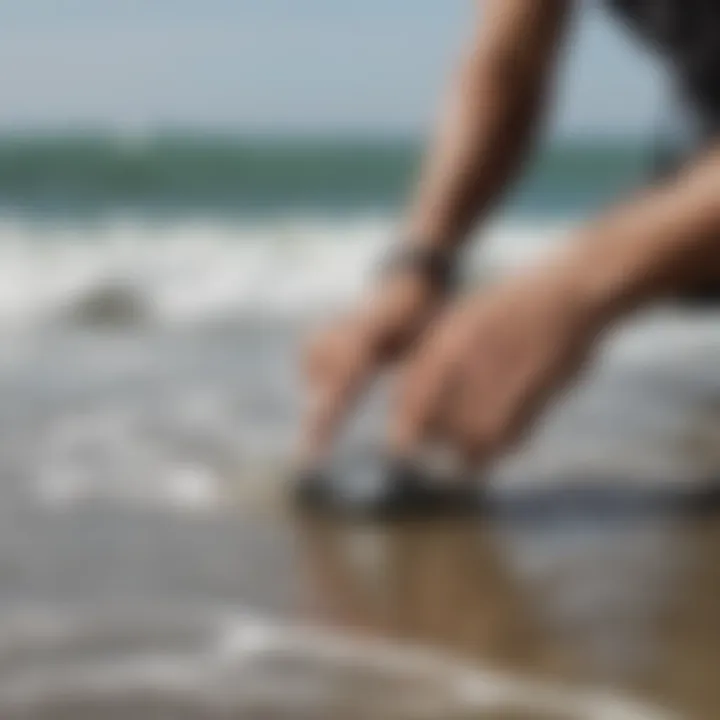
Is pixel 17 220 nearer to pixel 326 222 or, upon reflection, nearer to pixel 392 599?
pixel 326 222

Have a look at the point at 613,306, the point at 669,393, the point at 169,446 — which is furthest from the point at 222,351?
the point at 613,306

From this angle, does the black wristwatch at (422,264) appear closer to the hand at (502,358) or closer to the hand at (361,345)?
the hand at (361,345)

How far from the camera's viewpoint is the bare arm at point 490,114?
133 centimetres

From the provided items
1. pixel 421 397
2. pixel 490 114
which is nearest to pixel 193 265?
pixel 490 114

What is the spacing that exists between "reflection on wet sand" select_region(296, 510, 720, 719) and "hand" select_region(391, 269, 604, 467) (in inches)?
3.2

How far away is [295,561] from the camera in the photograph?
3.35ft

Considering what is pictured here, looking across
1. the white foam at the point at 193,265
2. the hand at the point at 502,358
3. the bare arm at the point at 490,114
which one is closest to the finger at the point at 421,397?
the hand at the point at 502,358

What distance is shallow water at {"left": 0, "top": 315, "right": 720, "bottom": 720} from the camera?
0.80m

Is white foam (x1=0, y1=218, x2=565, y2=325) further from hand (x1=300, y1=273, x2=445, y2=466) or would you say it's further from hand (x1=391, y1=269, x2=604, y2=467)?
hand (x1=391, y1=269, x2=604, y2=467)

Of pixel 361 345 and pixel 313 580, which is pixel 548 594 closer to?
pixel 313 580

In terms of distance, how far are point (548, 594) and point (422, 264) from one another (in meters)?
0.34

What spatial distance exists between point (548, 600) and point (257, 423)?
611 mm

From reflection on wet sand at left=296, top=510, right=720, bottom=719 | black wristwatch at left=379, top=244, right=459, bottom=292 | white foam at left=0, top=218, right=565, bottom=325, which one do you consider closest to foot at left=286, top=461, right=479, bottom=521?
reflection on wet sand at left=296, top=510, right=720, bottom=719

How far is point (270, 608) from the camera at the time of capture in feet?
3.04
